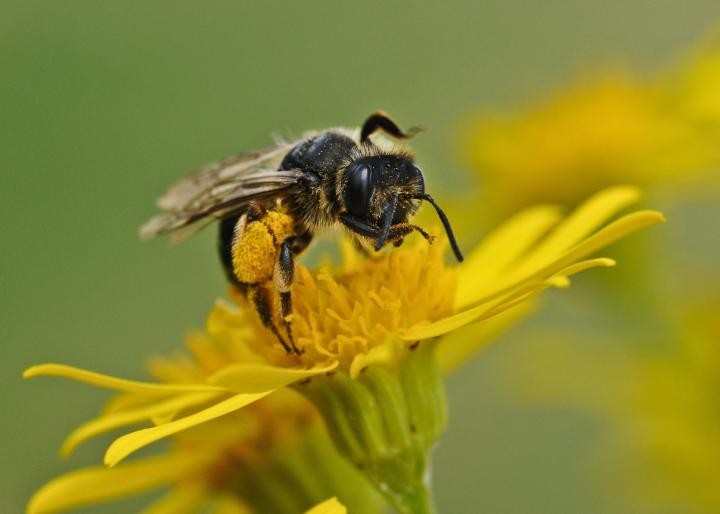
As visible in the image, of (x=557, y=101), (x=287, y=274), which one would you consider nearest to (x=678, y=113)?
(x=557, y=101)

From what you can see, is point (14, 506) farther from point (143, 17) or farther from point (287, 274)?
point (143, 17)

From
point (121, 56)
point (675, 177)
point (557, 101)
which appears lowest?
point (675, 177)

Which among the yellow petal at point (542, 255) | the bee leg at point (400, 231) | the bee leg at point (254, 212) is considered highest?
the bee leg at point (254, 212)

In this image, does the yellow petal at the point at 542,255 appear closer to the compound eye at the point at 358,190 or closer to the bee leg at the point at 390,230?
the bee leg at the point at 390,230

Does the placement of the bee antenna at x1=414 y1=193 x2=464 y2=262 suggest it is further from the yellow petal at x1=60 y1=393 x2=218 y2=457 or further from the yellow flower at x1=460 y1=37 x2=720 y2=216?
the yellow flower at x1=460 y1=37 x2=720 y2=216

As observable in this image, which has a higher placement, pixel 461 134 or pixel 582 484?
pixel 461 134

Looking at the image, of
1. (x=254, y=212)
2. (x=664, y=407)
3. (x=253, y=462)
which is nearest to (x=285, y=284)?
(x=254, y=212)

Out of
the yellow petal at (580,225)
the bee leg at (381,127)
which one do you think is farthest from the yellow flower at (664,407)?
the bee leg at (381,127)

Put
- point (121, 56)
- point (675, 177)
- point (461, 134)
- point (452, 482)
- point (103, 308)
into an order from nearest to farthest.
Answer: point (675, 177), point (461, 134), point (452, 482), point (103, 308), point (121, 56)

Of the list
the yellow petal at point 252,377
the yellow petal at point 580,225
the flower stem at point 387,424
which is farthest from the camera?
the yellow petal at point 580,225
